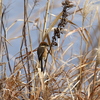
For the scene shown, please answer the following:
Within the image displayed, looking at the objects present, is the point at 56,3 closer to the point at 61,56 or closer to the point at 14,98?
the point at 61,56

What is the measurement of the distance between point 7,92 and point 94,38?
1.55 feet

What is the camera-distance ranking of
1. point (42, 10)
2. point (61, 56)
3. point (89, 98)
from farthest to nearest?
point (61, 56), point (42, 10), point (89, 98)

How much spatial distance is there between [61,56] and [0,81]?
1.18 feet

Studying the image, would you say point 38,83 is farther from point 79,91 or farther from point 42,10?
point 42,10

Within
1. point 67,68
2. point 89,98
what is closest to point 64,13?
point 89,98

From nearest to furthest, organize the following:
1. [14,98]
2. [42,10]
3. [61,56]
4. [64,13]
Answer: [64,13] → [14,98] → [42,10] → [61,56]

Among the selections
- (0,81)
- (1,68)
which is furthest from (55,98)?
(1,68)

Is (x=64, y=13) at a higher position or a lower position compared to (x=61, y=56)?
higher

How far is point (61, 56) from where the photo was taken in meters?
1.64

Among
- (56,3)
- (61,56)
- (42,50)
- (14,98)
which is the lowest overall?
(14,98)

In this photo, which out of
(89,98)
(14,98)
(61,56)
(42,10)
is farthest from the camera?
(61,56)

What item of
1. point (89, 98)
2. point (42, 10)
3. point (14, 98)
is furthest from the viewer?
point (42, 10)

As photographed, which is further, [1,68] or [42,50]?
[1,68]

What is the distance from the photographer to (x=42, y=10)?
1515 mm
